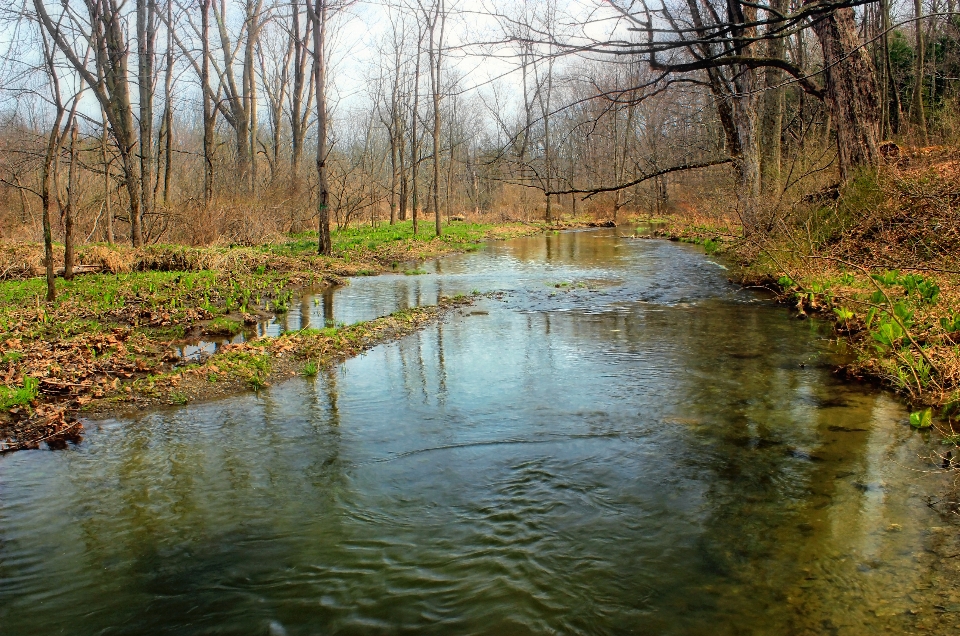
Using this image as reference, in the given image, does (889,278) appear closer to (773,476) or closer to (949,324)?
(949,324)

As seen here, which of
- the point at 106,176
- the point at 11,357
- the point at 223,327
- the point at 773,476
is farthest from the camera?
the point at 106,176

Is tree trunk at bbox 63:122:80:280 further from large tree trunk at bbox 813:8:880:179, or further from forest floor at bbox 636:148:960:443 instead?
large tree trunk at bbox 813:8:880:179

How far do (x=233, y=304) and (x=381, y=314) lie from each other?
280cm

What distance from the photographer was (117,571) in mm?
3973

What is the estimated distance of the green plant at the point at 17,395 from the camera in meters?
6.45

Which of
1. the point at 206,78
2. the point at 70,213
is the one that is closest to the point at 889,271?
the point at 70,213

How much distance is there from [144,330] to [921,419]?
10.5 m

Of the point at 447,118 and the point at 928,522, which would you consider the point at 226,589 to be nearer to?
the point at 928,522

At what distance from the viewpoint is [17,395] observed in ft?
21.3

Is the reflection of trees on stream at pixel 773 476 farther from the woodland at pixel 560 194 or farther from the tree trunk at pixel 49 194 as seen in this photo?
the tree trunk at pixel 49 194

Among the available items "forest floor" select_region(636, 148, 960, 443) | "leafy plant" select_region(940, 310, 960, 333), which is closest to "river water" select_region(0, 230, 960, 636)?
"forest floor" select_region(636, 148, 960, 443)

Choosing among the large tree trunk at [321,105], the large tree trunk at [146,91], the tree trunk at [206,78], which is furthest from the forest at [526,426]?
the tree trunk at [206,78]

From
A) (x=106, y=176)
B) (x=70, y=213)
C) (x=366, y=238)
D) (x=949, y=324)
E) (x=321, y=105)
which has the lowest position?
(x=949, y=324)

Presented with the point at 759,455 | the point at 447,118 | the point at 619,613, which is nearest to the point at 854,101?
the point at 759,455
